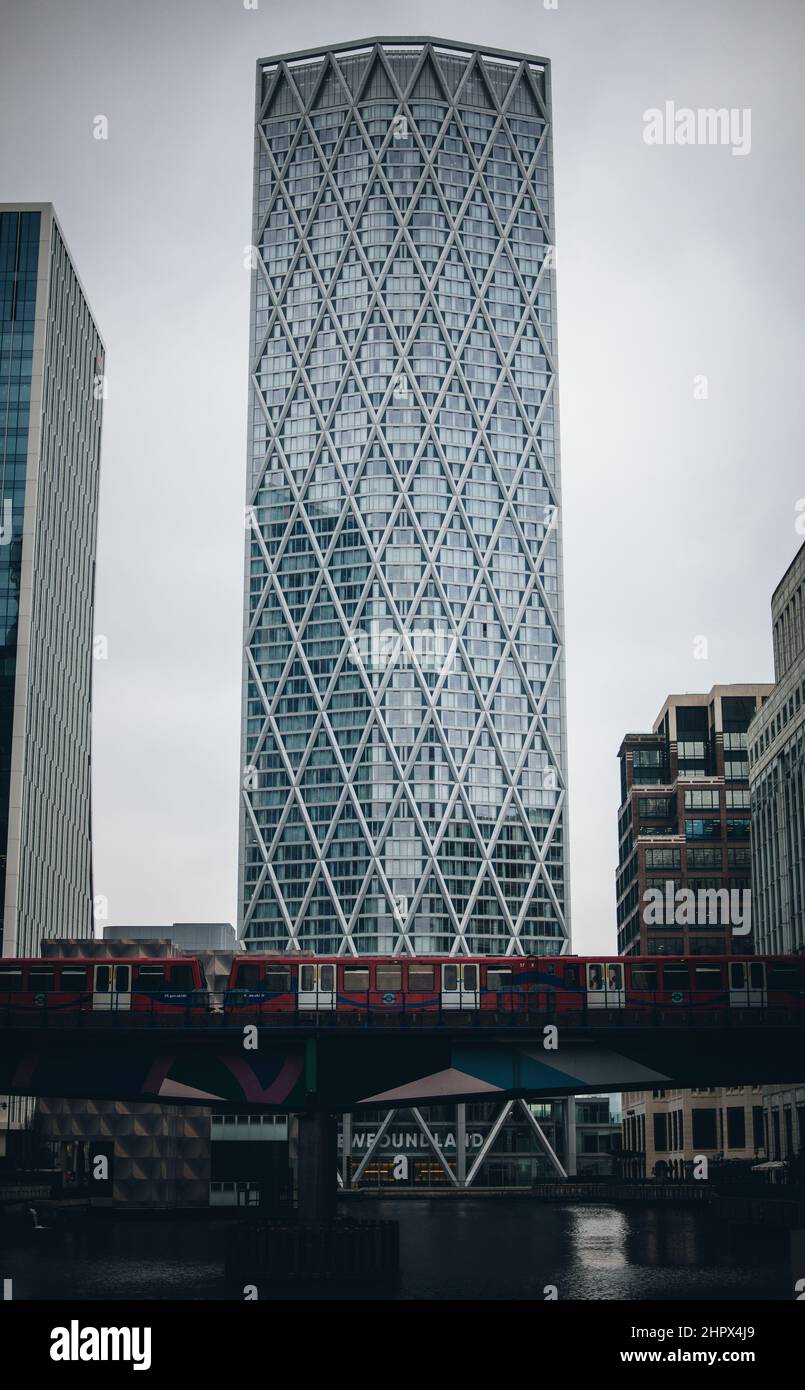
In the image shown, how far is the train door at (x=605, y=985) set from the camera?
215 feet

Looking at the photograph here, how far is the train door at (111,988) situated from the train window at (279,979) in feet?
19.8

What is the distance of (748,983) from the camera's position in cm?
6594

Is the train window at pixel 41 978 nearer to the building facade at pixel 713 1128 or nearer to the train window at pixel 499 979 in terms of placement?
the train window at pixel 499 979

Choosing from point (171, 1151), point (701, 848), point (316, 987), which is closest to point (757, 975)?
point (316, 987)

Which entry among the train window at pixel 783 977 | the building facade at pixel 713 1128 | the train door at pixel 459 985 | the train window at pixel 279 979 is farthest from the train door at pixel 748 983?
the building facade at pixel 713 1128

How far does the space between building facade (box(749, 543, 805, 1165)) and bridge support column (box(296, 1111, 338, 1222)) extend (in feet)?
131

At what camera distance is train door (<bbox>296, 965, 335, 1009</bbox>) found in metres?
65.9

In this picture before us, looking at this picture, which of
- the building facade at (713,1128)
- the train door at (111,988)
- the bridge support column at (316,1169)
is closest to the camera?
the train door at (111,988)

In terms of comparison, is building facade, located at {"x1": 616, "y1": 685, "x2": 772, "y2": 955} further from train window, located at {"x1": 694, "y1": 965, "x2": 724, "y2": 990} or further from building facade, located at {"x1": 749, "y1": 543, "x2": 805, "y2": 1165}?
train window, located at {"x1": 694, "y1": 965, "x2": 724, "y2": 990}

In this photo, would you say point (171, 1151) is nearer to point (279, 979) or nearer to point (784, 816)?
point (784, 816)

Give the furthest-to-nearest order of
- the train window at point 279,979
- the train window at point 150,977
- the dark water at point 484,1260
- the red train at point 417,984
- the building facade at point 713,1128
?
1. the building facade at point 713,1128
2. the train window at point 279,979
3. the train window at point 150,977
4. the red train at point 417,984
5. the dark water at point 484,1260

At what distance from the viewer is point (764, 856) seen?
397 feet
